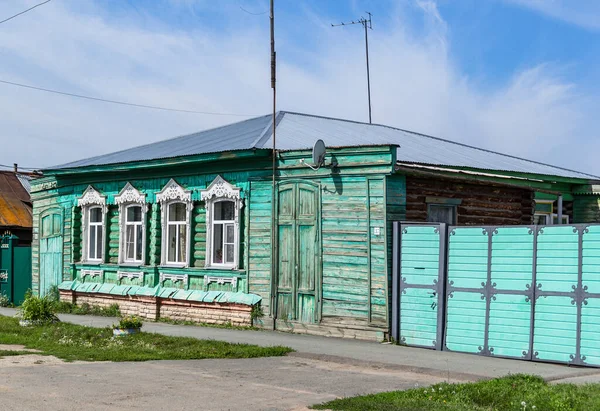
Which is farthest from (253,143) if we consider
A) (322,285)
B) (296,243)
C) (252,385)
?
(252,385)

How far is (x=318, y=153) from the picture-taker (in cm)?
1440

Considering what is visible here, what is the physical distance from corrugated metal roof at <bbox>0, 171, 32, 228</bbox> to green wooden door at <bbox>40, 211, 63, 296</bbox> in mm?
8218

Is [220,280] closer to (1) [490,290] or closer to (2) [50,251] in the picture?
(1) [490,290]

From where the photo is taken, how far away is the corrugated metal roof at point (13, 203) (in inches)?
1202

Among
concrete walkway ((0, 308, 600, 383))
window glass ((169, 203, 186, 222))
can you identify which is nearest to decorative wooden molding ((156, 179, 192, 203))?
window glass ((169, 203, 186, 222))

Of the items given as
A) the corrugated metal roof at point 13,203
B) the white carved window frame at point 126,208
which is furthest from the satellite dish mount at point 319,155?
the corrugated metal roof at point 13,203

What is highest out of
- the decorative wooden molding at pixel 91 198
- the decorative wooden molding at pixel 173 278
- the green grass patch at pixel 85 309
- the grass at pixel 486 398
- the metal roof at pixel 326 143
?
the metal roof at pixel 326 143

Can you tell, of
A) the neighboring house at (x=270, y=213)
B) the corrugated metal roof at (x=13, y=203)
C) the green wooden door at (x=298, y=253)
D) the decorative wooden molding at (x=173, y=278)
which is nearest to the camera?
the neighboring house at (x=270, y=213)

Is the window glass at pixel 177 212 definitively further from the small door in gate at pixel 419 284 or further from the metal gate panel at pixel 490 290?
the metal gate panel at pixel 490 290

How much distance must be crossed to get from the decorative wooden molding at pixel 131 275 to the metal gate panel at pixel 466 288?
845cm

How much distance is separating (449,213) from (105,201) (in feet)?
29.2

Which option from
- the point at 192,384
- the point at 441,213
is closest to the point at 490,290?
the point at 441,213

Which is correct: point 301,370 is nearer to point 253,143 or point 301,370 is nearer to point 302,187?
point 302,187

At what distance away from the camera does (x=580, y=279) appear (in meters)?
11.4
